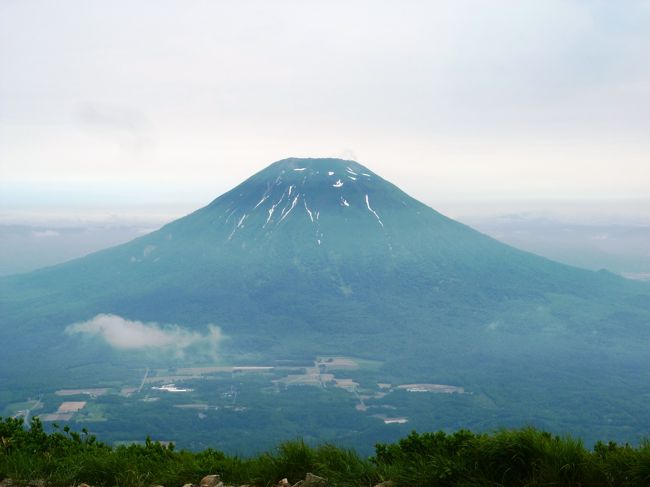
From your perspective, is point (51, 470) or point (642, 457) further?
point (51, 470)

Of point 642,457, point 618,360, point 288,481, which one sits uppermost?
point 642,457

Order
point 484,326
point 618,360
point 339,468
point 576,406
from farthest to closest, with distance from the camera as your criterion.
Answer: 1. point 484,326
2. point 618,360
3. point 576,406
4. point 339,468

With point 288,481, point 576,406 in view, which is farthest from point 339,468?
point 576,406

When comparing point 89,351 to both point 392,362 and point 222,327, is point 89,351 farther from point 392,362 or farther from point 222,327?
point 392,362

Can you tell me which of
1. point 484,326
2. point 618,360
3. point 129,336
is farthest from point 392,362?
point 129,336

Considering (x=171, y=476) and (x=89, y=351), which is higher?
(x=171, y=476)

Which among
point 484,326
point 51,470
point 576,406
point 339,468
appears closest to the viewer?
point 339,468

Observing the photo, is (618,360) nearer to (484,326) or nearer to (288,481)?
(484,326)
